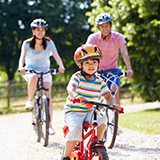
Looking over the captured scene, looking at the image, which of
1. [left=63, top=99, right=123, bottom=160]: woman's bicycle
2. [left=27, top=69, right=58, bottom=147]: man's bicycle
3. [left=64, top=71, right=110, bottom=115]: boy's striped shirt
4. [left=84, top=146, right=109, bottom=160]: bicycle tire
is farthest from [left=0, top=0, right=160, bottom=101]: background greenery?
[left=84, top=146, right=109, bottom=160]: bicycle tire

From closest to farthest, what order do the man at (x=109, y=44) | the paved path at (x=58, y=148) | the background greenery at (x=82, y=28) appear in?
the paved path at (x=58, y=148) → the man at (x=109, y=44) → the background greenery at (x=82, y=28)

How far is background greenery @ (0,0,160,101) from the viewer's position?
9922 mm

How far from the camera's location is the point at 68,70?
28.4 m

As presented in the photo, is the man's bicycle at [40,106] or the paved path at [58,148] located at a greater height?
the man's bicycle at [40,106]

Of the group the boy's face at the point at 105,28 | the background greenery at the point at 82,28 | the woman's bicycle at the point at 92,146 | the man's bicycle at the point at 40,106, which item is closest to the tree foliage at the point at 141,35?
the background greenery at the point at 82,28

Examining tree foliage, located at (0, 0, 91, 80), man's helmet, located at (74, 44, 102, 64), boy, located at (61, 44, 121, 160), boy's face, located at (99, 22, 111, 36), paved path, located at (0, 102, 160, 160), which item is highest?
tree foliage, located at (0, 0, 91, 80)

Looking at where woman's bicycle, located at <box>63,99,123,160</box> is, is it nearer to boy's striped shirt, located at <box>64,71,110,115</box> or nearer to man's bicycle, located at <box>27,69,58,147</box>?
boy's striped shirt, located at <box>64,71,110,115</box>

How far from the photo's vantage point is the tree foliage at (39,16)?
2388cm

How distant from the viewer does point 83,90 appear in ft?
11.4

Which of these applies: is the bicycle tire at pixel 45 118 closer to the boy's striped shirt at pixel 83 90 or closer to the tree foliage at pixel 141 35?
the boy's striped shirt at pixel 83 90

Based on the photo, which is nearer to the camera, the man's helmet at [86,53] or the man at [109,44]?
the man's helmet at [86,53]

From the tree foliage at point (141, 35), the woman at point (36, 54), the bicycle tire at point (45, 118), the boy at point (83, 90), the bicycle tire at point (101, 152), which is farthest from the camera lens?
the tree foliage at point (141, 35)

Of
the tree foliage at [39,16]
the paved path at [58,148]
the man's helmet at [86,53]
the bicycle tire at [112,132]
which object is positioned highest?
the tree foliage at [39,16]

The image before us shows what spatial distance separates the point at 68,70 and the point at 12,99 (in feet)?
44.2
